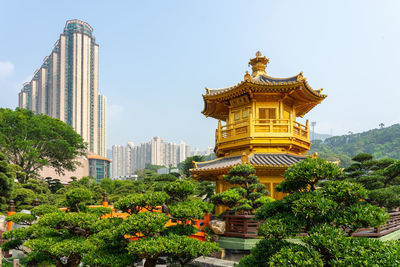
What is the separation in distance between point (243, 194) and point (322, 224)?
5373 mm

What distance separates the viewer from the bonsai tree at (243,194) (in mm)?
8539

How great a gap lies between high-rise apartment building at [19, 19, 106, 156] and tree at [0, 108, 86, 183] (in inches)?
1635

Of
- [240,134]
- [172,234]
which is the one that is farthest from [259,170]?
[172,234]

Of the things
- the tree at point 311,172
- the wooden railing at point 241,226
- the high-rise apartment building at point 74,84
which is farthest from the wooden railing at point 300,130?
the high-rise apartment building at point 74,84

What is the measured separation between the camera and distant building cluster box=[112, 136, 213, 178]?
119438 mm

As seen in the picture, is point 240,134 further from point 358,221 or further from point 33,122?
point 33,122

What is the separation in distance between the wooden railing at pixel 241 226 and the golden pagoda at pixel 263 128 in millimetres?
2482

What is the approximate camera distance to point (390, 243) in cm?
329

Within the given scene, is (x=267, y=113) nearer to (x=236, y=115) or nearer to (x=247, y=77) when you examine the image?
(x=236, y=115)

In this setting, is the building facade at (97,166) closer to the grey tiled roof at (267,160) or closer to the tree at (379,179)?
the grey tiled roof at (267,160)

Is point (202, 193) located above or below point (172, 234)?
below

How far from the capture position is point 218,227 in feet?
30.6

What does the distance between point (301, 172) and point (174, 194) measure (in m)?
3.52

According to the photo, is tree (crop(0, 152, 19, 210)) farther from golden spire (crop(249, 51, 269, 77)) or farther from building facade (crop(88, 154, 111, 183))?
building facade (crop(88, 154, 111, 183))
